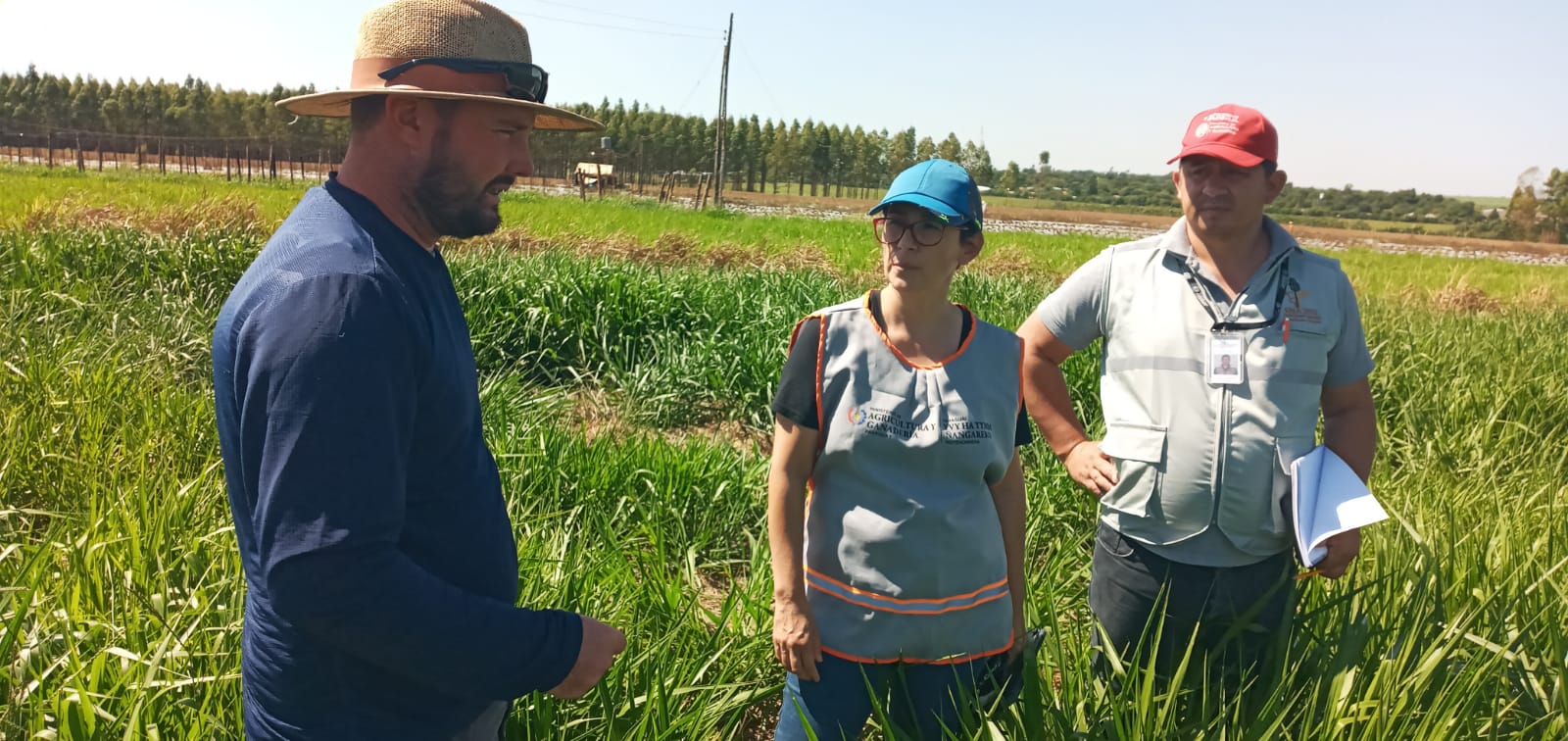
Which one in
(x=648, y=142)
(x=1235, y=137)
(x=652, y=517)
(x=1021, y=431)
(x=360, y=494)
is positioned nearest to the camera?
(x=360, y=494)

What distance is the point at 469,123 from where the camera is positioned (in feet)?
3.91

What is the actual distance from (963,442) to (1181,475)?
0.75 meters

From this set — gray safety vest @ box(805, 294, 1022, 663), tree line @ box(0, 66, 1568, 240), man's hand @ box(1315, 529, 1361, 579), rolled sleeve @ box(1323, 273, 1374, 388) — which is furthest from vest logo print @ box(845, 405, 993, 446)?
tree line @ box(0, 66, 1568, 240)

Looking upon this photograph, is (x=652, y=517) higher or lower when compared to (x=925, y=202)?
lower

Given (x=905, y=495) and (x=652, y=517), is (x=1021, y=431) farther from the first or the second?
(x=652, y=517)

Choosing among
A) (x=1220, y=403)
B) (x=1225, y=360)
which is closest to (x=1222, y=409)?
(x=1220, y=403)

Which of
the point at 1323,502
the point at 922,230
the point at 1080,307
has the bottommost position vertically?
the point at 1323,502

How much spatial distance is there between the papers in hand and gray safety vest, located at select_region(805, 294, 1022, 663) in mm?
751

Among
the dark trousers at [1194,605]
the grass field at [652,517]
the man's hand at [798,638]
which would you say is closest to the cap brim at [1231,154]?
the dark trousers at [1194,605]

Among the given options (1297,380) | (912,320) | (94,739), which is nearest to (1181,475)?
(1297,380)

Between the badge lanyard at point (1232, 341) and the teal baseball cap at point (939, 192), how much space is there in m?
0.77

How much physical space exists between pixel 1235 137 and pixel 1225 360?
55cm

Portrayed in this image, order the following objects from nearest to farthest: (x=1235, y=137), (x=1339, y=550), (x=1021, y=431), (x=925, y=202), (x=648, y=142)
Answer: (x=925, y=202), (x=1021, y=431), (x=1339, y=550), (x=1235, y=137), (x=648, y=142)

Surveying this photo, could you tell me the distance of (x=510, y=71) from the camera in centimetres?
123
